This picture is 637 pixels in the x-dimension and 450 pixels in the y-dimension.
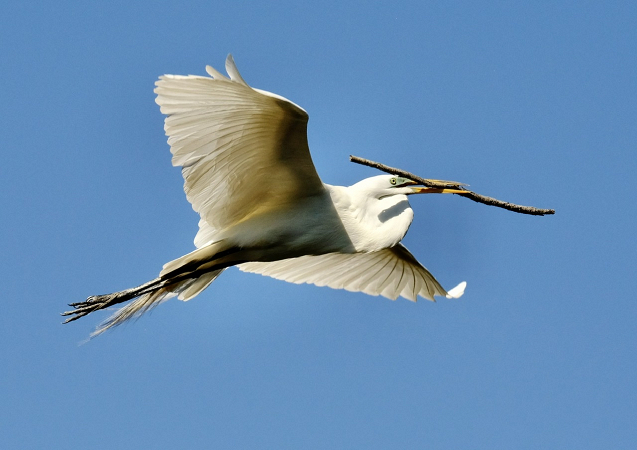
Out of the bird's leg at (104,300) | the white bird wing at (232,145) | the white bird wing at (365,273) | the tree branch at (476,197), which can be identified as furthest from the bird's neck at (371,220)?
the bird's leg at (104,300)

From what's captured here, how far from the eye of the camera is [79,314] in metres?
7.72

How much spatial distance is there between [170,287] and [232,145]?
183 cm

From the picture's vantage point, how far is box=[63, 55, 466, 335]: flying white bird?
6621mm

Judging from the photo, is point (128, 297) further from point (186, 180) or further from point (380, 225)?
point (380, 225)

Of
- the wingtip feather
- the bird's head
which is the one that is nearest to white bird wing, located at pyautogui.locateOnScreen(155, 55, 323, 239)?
the bird's head

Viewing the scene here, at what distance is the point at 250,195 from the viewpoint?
775 centimetres

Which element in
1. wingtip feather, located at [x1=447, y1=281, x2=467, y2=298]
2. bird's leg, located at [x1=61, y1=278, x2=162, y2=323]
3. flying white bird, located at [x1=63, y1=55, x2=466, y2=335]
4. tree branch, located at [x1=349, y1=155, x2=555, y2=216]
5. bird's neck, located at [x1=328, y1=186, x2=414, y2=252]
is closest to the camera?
tree branch, located at [x1=349, y1=155, x2=555, y2=216]

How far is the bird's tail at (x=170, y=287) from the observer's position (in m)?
7.71

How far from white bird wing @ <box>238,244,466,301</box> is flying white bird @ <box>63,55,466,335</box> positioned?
50.0 inches

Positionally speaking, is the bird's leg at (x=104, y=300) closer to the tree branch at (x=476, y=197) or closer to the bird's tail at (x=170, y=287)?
the bird's tail at (x=170, y=287)

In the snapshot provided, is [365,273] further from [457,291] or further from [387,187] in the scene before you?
[387,187]

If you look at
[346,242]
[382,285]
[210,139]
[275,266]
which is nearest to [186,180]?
[210,139]

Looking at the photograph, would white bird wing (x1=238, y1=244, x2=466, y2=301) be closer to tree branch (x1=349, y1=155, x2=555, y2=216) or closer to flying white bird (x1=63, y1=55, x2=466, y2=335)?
flying white bird (x1=63, y1=55, x2=466, y2=335)

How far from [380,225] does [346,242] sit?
0.37m
